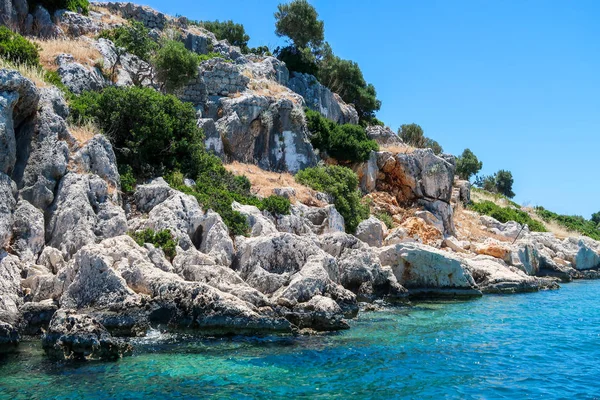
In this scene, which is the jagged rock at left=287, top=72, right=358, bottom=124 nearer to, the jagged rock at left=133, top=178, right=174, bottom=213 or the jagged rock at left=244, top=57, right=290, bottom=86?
the jagged rock at left=244, top=57, right=290, bottom=86

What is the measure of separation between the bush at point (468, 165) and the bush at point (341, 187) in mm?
39725

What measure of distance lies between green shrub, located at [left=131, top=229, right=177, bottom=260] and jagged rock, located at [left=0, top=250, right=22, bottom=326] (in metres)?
3.60

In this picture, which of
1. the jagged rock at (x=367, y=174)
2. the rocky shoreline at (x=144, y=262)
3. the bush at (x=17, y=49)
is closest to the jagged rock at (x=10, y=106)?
the rocky shoreline at (x=144, y=262)

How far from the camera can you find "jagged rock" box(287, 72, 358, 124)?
43.4m

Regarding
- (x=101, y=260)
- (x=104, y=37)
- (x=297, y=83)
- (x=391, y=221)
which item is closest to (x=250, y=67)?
(x=297, y=83)

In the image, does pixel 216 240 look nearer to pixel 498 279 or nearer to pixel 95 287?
pixel 95 287

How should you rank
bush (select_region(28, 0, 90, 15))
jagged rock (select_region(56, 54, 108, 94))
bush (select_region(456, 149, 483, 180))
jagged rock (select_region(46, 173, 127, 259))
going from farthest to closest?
bush (select_region(456, 149, 483, 180)) < bush (select_region(28, 0, 90, 15)) < jagged rock (select_region(56, 54, 108, 94)) < jagged rock (select_region(46, 173, 127, 259))

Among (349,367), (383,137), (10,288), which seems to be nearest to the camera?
(349,367)

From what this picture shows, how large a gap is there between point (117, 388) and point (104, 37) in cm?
2851

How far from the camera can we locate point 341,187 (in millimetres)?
30953

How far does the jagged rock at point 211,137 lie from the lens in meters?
29.8

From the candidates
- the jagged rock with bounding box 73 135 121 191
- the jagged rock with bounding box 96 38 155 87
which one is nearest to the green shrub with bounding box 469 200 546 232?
the jagged rock with bounding box 96 38 155 87

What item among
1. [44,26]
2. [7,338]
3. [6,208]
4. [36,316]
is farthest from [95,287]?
[44,26]

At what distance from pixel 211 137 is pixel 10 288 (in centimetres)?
1765
